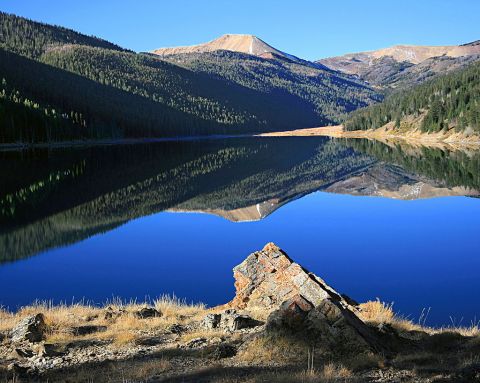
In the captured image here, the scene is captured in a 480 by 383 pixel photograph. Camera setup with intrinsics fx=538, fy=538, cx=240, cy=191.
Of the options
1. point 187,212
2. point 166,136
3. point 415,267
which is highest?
point 166,136

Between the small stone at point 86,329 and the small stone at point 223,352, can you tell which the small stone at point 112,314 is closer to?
the small stone at point 86,329

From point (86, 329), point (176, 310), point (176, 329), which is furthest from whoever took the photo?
point (176, 310)

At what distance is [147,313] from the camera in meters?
16.8

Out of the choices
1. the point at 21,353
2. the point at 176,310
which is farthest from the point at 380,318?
the point at 21,353

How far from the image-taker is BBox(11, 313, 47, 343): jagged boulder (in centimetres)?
1373

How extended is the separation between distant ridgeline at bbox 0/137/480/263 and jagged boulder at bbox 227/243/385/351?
55.8ft

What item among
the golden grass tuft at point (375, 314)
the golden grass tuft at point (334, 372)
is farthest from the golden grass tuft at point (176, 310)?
the golden grass tuft at point (334, 372)

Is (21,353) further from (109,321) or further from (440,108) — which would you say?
(440,108)

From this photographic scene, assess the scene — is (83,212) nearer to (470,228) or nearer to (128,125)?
(470,228)

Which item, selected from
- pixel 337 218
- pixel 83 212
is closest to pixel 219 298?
pixel 337 218

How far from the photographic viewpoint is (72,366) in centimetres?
1151

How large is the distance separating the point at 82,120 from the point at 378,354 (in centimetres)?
14953

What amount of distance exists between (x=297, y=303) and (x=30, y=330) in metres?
7.02

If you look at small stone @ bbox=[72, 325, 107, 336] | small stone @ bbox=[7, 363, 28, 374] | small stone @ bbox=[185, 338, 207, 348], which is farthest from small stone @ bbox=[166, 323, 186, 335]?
small stone @ bbox=[7, 363, 28, 374]
